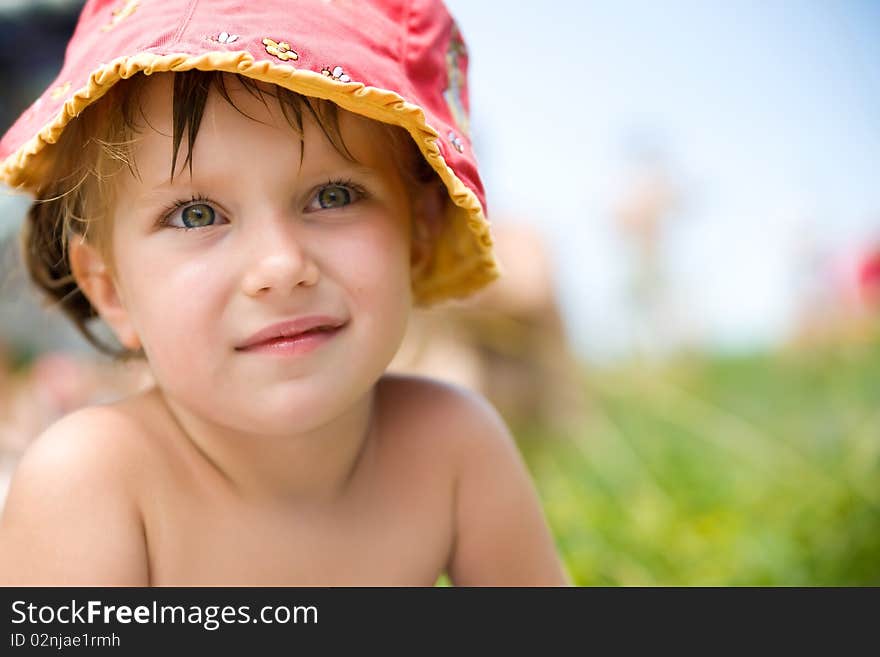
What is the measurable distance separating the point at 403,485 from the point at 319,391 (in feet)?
0.95

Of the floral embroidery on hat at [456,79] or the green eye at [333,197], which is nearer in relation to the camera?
the green eye at [333,197]

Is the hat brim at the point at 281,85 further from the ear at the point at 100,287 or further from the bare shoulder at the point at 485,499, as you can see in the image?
the bare shoulder at the point at 485,499

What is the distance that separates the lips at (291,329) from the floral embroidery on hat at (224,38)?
0.29 metres

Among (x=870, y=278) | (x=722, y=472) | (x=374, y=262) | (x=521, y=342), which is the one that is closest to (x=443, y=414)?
(x=374, y=262)

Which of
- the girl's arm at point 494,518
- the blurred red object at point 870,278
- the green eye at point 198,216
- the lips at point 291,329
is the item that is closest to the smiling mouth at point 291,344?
the lips at point 291,329

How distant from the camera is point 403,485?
1355mm

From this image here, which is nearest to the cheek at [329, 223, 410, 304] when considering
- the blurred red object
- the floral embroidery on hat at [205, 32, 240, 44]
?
the floral embroidery on hat at [205, 32, 240, 44]

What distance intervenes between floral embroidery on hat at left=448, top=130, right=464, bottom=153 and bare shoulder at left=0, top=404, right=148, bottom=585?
0.51 meters

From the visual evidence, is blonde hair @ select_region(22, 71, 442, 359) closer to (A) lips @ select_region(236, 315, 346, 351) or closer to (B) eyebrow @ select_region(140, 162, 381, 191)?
(B) eyebrow @ select_region(140, 162, 381, 191)

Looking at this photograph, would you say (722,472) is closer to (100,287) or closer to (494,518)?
(494,518)

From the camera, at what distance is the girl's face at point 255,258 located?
3.46 feet

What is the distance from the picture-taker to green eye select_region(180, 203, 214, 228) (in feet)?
3.56
